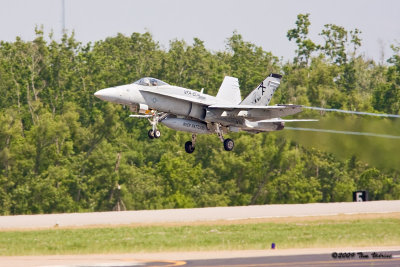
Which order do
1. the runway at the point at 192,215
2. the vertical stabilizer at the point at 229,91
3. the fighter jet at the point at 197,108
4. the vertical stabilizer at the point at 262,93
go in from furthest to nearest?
the runway at the point at 192,215 → the vertical stabilizer at the point at 262,93 → the vertical stabilizer at the point at 229,91 → the fighter jet at the point at 197,108

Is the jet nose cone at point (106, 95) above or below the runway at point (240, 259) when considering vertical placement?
above

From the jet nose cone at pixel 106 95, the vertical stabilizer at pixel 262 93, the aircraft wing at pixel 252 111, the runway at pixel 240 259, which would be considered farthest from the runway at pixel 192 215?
the runway at pixel 240 259

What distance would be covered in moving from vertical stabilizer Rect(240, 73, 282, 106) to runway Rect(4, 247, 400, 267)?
1089 centimetres

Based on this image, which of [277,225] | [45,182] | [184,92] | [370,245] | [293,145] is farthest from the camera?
[293,145]

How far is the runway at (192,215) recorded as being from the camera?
4534 cm

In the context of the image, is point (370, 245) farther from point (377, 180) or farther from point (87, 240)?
point (377, 180)

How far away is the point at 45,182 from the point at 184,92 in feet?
119

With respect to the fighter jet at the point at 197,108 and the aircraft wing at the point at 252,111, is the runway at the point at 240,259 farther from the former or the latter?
the aircraft wing at the point at 252,111

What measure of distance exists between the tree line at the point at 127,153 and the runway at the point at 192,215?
58.4ft

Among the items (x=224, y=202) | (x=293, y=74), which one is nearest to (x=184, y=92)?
(x=224, y=202)

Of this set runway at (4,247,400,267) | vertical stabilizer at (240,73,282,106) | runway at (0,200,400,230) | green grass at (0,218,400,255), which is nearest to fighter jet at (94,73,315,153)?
vertical stabilizer at (240,73,282,106)

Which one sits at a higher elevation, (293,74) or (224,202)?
(293,74)

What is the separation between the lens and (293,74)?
82.2 metres

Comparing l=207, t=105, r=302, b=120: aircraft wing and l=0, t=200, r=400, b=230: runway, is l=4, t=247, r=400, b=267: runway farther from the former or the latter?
l=0, t=200, r=400, b=230: runway
